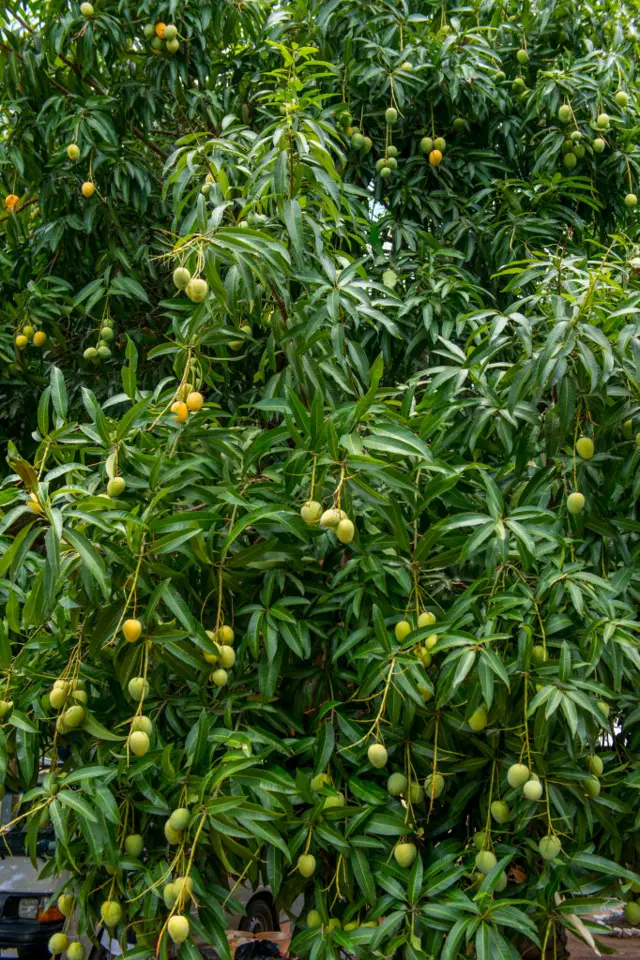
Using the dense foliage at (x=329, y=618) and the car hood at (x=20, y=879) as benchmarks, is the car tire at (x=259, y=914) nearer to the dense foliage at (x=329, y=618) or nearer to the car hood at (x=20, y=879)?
the car hood at (x=20, y=879)

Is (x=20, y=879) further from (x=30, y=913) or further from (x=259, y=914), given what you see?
(x=259, y=914)

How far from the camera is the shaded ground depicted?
5.32m

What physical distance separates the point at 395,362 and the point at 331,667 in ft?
3.45

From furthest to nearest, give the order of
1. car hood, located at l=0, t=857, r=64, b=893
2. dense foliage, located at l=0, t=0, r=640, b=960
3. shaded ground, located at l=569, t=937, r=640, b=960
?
shaded ground, located at l=569, t=937, r=640, b=960 → car hood, located at l=0, t=857, r=64, b=893 → dense foliage, located at l=0, t=0, r=640, b=960

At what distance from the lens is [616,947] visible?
5.54m

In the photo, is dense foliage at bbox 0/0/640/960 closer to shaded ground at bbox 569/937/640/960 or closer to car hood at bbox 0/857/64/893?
car hood at bbox 0/857/64/893

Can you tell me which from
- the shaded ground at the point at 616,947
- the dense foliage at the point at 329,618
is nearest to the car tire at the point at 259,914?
the shaded ground at the point at 616,947

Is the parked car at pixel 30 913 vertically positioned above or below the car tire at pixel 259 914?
above

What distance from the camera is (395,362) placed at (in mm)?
2658

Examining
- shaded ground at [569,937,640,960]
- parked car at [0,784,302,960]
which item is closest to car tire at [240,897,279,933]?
parked car at [0,784,302,960]

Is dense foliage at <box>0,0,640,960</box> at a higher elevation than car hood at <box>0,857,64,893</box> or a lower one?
higher

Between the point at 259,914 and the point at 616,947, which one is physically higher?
the point at 259,914

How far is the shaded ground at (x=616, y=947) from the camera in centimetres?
532

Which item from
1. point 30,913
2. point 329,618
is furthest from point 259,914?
point 329,618
